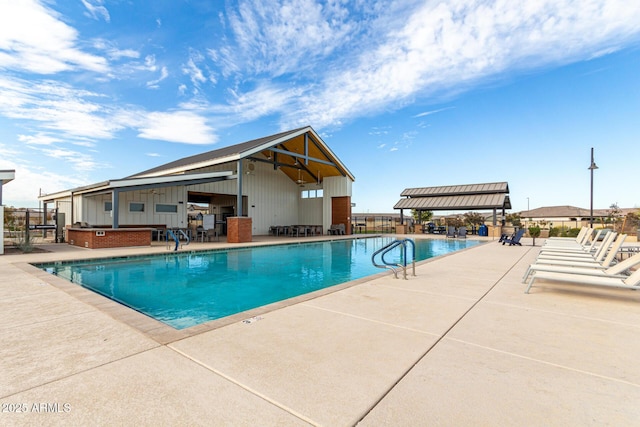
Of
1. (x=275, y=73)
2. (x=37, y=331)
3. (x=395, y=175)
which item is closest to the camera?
(x=37, y=331)

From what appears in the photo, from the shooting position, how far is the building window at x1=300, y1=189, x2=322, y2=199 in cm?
2333

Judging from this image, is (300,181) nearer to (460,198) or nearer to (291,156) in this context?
(291,156)

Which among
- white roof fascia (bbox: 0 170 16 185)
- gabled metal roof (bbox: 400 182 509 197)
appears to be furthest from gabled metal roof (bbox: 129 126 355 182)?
gabled metal roof (bbox: 400 182 509 197)

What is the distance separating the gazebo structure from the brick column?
14.8m

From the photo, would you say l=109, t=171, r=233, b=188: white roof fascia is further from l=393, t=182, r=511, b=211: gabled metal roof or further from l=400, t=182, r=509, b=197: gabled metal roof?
l=400, t=182, r=509, b=197: gabled metal roof

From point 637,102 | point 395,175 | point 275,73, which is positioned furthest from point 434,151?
point 275,73

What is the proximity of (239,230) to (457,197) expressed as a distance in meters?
18.1

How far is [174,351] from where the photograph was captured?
8.48ft

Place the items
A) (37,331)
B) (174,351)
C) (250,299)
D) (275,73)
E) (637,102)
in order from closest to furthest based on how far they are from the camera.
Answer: (174,351), (37,331), (250,299), (637,102), (275,73)

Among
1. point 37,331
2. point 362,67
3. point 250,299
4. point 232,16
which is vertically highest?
point 232,16

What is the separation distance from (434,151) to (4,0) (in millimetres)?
25071

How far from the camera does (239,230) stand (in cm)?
1477

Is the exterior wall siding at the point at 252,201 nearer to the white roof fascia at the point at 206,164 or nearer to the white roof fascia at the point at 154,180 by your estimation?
the white roof fascia at the point at 206,164

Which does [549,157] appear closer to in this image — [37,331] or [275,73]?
[275,73]
